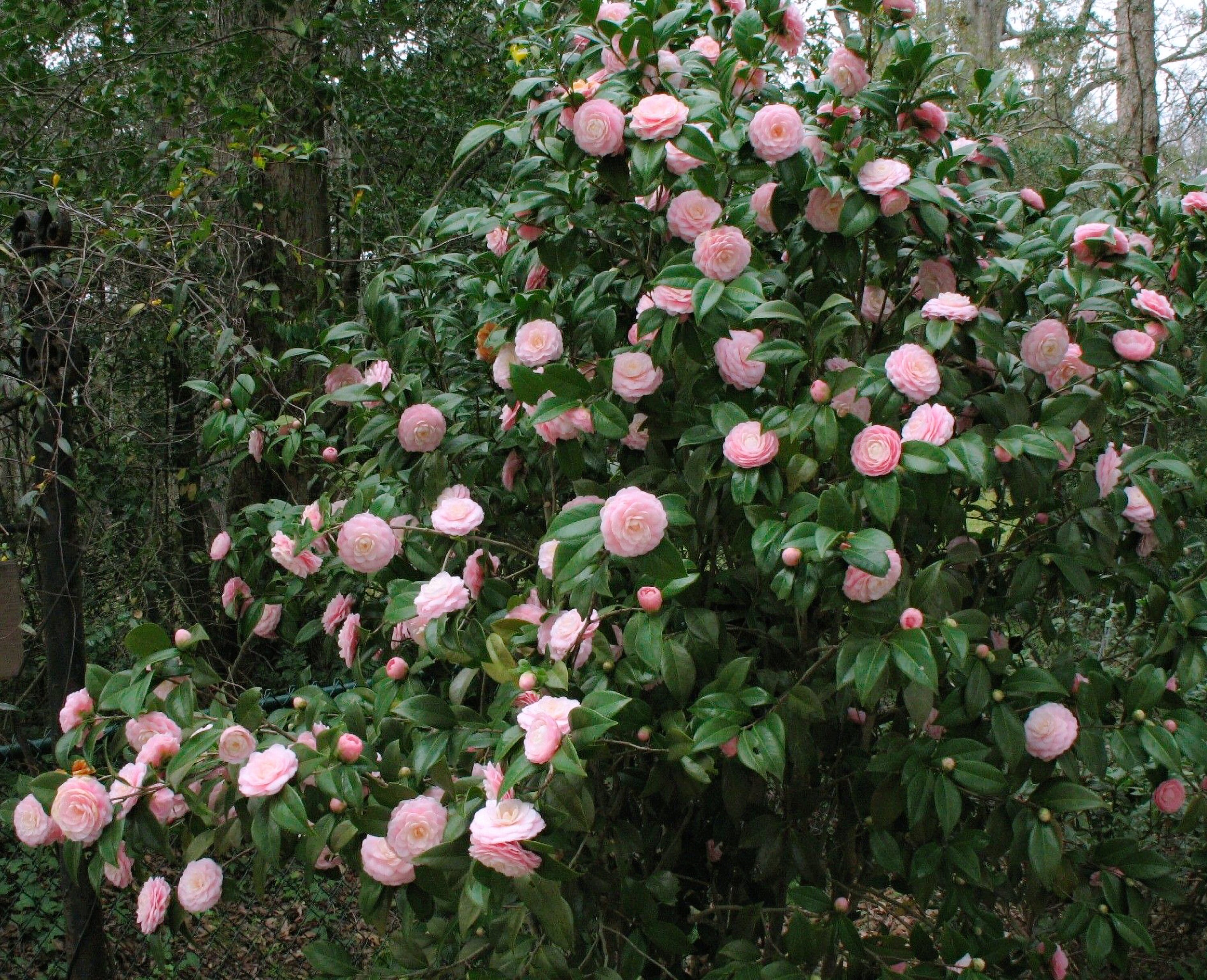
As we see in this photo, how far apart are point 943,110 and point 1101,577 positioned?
89 centimetres

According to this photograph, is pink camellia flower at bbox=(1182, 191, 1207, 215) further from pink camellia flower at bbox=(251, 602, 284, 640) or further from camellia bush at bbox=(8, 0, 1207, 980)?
pink camellia flower at bbox=(251, 602, 284, 640)

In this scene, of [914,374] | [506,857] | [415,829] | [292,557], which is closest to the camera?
[506,857]

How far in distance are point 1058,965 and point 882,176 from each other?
1.48m

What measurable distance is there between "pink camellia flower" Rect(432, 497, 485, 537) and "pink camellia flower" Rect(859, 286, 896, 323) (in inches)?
30.6

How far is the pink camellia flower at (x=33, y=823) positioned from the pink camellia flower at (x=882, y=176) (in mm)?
1478

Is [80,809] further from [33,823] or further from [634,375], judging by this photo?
[634,375]

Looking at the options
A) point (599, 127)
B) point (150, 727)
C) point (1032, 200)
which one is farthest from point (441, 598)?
point (1032, 200)

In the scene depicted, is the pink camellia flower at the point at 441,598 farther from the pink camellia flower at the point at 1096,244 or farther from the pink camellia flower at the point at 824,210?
the pink camellia flower at the point at 1096,244

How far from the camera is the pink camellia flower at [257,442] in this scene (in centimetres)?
193

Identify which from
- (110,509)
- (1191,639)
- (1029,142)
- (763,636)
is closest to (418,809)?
(763,636)

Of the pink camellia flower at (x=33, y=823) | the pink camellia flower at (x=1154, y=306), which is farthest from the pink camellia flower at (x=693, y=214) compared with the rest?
the pink camellia flower at (x=33, y=823)

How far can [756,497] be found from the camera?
60.5 inches

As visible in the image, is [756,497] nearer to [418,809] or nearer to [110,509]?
[418,809]

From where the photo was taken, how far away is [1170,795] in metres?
1.83
